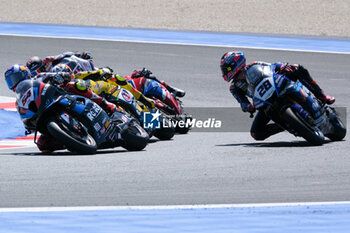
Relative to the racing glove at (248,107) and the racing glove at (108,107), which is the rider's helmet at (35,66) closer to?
the racing glove at (108,107)

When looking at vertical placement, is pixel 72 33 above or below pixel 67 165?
below

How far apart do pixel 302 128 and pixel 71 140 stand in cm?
288

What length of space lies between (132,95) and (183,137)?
1.43 meters

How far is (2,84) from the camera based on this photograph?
60.7ft

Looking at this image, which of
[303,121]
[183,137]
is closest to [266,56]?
[183,137]

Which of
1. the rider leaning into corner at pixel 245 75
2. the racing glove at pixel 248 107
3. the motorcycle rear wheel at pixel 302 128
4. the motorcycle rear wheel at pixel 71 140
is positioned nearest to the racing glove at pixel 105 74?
the motorcycle rear wheel at pixel 71 140

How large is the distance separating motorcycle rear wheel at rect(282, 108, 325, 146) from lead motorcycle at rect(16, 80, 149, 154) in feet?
6.46

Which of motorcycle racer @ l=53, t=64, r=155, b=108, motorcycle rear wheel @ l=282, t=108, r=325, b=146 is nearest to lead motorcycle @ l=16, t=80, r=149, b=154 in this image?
motorcycle racer @ l=53, t=64, r=155, b=108

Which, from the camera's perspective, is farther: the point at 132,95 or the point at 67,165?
the point at 132,95

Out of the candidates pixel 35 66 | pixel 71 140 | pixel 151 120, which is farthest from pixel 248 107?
pixel 35 66

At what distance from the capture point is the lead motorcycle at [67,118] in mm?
9656

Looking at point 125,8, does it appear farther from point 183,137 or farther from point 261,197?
point 261,197

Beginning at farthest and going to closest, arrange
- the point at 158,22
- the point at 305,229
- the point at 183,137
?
1. the point at 158,22
2. the point at 183,137
3. the point at 305,229

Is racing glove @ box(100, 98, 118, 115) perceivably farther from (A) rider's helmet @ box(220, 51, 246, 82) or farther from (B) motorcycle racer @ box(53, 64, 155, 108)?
(A) rider's helmet @ box(220, 51, 246, 82)
